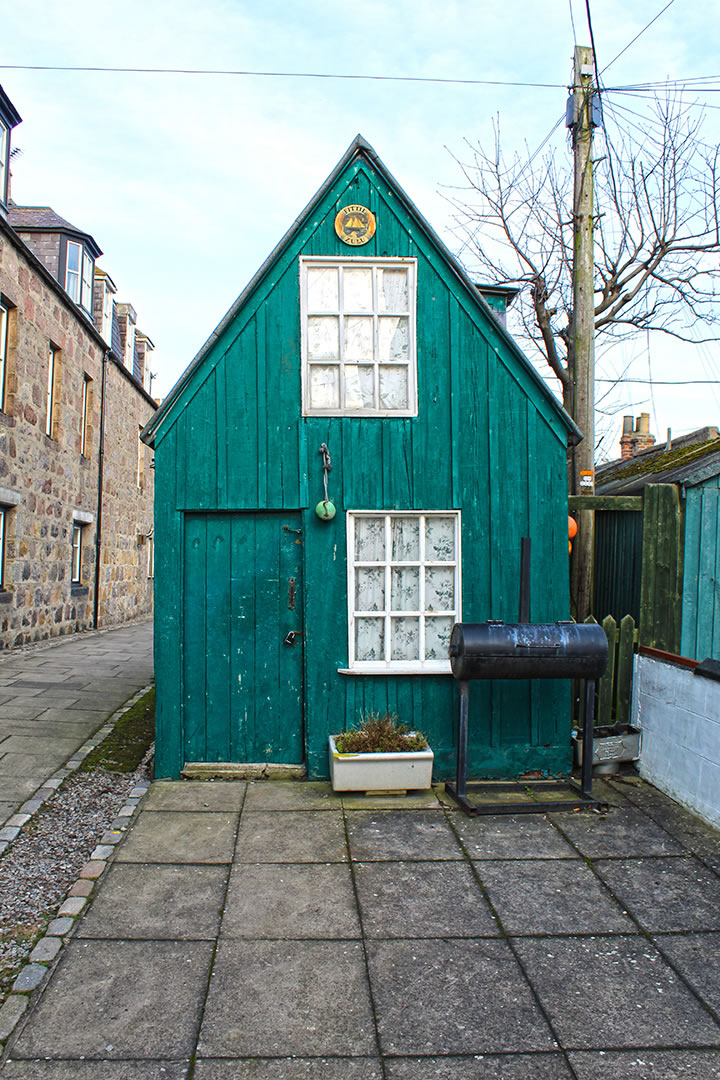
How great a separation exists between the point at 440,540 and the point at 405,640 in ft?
3.03

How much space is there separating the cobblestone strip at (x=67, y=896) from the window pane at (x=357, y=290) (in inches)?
175

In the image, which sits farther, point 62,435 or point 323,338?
point 62,435

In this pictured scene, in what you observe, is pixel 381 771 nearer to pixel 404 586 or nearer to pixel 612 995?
pixel 404 586

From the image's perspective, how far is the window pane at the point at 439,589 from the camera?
6.86 metres

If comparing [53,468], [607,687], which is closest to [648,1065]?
[607,687]

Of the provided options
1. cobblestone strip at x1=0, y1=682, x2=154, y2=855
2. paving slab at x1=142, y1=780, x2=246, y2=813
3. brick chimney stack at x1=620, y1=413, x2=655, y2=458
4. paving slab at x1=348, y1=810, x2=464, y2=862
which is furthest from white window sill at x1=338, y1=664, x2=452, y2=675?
brick chimney stack at x1=620, y1=413, x2=655, y2=458

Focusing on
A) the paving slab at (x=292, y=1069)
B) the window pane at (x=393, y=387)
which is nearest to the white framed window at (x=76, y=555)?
the window pane at (x=393, y=387)

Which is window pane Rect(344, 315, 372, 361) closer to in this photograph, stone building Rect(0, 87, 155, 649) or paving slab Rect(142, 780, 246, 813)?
paving slab Rect(142, 780, 246, 813)

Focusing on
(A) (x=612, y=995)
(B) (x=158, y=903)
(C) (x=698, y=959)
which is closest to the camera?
(A) (x=612, y=995)

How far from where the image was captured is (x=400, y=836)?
17.9ft

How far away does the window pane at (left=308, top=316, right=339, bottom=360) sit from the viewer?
22.4 feet

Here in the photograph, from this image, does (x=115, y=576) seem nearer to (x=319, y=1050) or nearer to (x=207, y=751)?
(x=207, y=751)

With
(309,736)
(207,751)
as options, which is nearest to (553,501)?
(309,736)

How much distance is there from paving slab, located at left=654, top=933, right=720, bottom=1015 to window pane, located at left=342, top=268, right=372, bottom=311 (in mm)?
5211
